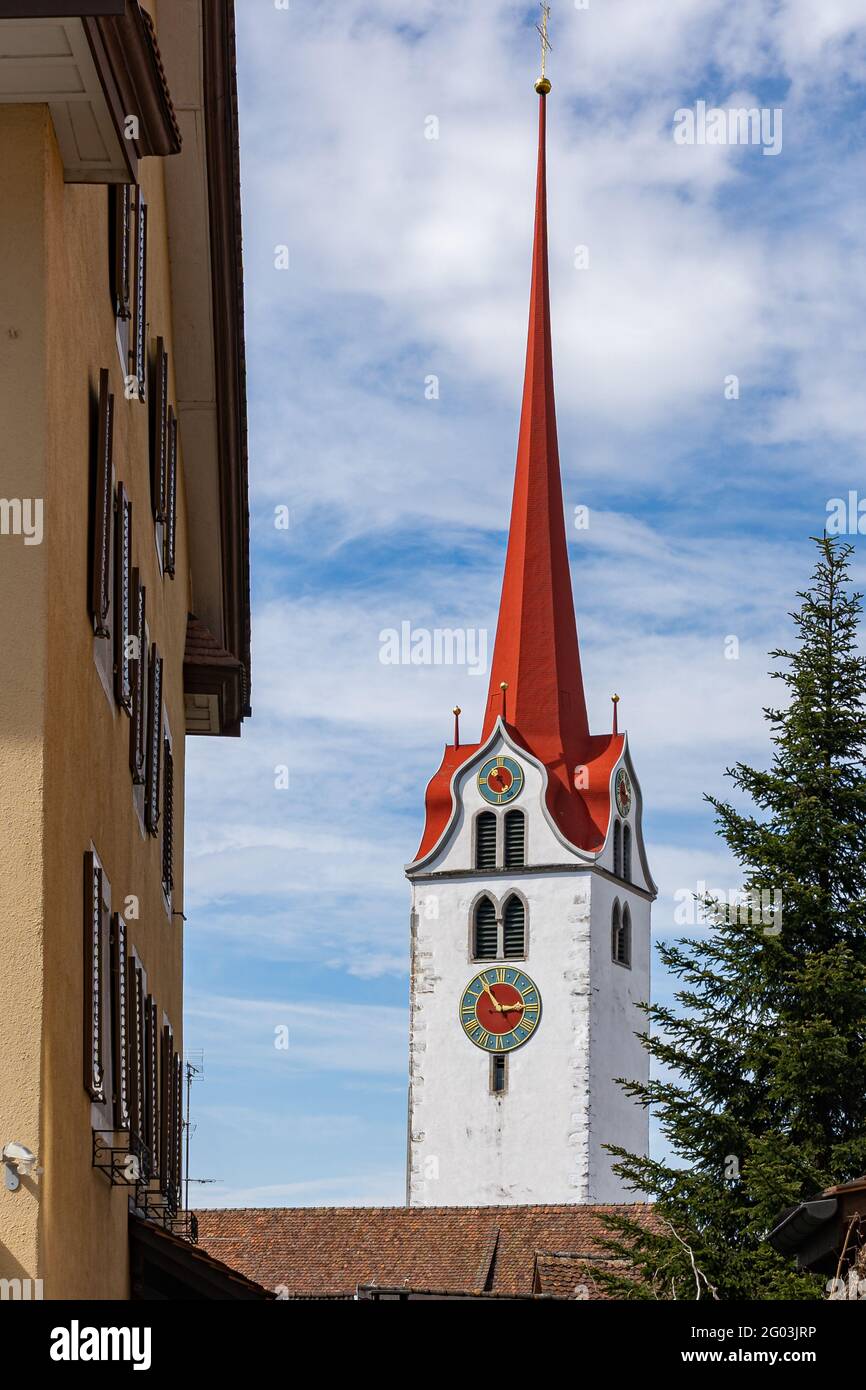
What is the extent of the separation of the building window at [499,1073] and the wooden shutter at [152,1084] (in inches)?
2009

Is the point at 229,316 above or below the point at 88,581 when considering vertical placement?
above

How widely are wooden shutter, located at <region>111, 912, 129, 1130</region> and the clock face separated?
5538cm

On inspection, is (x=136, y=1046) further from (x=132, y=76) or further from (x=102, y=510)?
(x=132, y=76)

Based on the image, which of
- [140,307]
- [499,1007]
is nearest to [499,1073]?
[499,1007]

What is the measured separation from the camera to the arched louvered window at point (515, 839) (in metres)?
68.5

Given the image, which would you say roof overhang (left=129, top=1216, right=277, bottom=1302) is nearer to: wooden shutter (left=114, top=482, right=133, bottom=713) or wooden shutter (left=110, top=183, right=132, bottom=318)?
wooden shutter (left=114, top=482, right=133, bottom=713)

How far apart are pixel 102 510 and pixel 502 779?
189ft

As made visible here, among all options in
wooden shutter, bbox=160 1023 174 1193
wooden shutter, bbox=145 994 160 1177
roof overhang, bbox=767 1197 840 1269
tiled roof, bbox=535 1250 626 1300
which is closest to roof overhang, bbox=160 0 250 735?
wooden shutter, bbox=160 1023 174 1193

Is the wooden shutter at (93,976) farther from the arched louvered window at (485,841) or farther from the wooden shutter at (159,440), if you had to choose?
the arched louvered window at (485,841)

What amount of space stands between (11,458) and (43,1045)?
7.11 feet

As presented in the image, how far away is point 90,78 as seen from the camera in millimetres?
9039

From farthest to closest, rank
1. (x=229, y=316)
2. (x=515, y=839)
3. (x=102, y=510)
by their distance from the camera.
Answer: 1. (x=515, y=839)
2. (x=229, y=316)
3. (x=102, y=510)

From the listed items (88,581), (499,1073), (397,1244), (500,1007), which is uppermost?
(500,1007)
